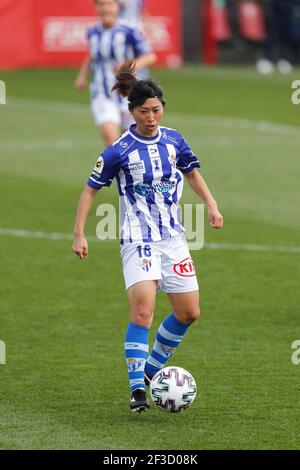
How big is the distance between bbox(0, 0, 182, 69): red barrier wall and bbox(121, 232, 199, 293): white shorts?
20.7m

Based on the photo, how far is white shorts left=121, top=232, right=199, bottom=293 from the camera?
7.30 m

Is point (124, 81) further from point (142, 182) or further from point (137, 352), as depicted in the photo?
point (137, 352)

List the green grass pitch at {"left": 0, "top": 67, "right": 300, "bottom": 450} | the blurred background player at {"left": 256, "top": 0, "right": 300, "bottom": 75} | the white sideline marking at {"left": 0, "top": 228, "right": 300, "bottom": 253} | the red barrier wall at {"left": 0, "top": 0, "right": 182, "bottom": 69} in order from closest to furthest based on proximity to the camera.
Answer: the green grass pitch at {"left": 0, "top": 67, "right": 300, "bottom": 450} < the white sideline marking at {"left": 0, "top": 228, "right": 300, "bottom": 253} < the red barrier wall at {"left": 0, "top": 0, "right": 182, "bottom": 69} < the blurred background player at {"left": 256, "top": 0, "right": 300, "bottom": 75}

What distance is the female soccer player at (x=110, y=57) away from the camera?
14.3 meters

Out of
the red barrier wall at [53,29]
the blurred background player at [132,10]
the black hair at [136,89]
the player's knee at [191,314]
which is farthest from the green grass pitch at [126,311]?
the red barrier wall at [53,29]

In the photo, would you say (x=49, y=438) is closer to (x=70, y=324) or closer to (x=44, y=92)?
(x=70, y=324)

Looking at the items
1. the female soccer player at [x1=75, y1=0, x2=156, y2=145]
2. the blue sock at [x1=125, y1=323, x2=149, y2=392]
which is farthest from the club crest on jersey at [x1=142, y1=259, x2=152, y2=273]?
the female soccer player at [x1=75, y1=0, x2=156, y2=145]

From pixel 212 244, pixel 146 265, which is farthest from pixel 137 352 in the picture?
pixel 212 244

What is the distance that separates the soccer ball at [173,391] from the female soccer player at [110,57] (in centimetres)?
724

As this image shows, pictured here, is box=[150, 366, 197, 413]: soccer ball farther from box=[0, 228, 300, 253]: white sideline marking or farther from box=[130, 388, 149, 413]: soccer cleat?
box=[0, 228, 300, 253]: white sideline marking

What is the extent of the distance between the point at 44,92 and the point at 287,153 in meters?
9.22

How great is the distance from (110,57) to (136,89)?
7337 millimetres

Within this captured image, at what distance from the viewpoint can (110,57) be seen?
574 inches

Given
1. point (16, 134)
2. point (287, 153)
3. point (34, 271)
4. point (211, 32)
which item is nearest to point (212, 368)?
point (34, 271)
